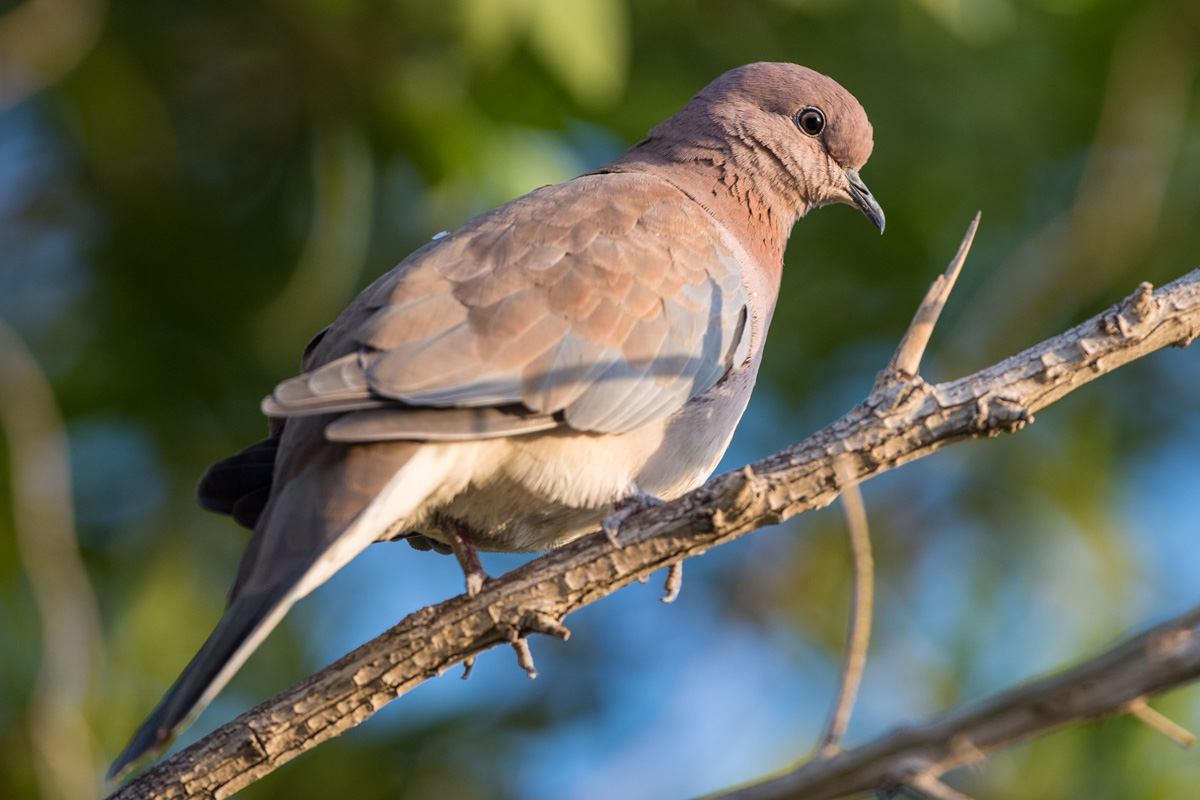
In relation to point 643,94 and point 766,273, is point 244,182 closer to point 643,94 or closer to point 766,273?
point 643,94

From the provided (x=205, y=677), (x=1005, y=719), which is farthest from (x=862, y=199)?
(x=1005, y=719)

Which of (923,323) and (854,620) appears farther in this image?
(923,323)

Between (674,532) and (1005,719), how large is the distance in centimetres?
125

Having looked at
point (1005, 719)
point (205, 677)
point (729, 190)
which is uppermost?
Answer: point (729, 190)

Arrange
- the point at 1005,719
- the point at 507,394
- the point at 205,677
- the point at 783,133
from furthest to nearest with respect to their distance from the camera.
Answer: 1. the point at 783,133
2. the point at 507,394
3. the point at 205,677
4. the point at 1005,719

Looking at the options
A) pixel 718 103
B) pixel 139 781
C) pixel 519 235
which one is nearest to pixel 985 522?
pixel 718 103

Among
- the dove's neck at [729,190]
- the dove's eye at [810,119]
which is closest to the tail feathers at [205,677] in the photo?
the dove's neck at [729,190]

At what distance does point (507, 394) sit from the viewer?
8.61 feet

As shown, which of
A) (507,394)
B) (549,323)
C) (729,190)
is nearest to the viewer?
(507,394)

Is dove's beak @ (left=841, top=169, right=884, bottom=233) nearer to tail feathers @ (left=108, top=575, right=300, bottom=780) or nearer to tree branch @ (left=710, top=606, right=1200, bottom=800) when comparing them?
tail feathers @ (left=108, top=575, right=300, bottom=780)

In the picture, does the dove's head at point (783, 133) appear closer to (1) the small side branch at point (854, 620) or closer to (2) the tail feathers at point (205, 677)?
(1) the small side branch at point (854, 620)

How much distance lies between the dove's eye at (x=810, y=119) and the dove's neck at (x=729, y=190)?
0.26 m

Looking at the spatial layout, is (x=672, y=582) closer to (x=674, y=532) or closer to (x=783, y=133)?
(x=674, y=532)

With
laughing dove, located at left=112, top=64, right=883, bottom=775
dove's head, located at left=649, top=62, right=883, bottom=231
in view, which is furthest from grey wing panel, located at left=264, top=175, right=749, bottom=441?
dove's head, located at left=649, top=62, right=883, bottom=231
